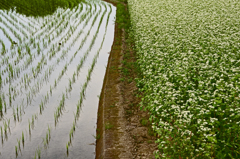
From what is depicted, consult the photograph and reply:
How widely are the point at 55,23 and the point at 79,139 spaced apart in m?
10.6

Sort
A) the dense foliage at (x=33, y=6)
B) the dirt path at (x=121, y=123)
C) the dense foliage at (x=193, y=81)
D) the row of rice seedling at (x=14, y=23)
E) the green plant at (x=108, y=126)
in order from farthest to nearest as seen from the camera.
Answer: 1. the dense foliage at (x=33, y=6)
2. the row of rice seedling at (x=14, y=23)
3. the green plant at (x=108, y=126)
4. the dirt path at (x=121, y=123)
5. the dense foliage at (x=193, y=81)

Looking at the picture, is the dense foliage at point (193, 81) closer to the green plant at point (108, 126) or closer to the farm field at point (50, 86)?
the green plant at point (108, 126)

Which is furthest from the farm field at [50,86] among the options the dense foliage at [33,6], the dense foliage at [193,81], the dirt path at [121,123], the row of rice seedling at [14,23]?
the dense foliage at [33,6]

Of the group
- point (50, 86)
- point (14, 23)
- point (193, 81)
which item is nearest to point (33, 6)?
point (14, 23)

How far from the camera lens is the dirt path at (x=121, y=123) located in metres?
5.11

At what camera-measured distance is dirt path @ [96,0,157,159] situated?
5.11 m

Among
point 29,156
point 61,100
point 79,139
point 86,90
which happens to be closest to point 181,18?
point 86,90

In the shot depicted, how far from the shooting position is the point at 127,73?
859 centimetres

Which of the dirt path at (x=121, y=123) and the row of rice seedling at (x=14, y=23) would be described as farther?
the row of rice seedling at (x=14, y=23)

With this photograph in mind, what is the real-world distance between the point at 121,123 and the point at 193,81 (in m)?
2.08

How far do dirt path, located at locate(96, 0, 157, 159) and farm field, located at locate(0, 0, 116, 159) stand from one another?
25cm

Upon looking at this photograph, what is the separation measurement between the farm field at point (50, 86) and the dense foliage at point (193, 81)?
146 cm

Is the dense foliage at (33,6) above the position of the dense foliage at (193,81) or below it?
above

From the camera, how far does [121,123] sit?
6.01 m
